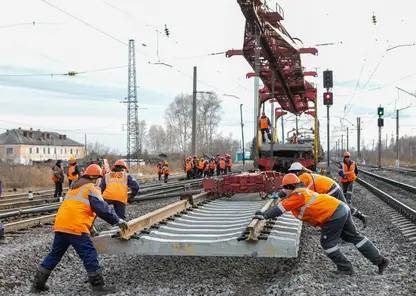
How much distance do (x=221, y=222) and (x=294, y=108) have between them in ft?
38.8

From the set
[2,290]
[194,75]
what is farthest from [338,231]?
[194,75]

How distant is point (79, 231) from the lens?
5238 mm

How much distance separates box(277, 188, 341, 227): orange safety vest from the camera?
18.5ft

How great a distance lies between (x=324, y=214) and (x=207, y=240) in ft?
4.97

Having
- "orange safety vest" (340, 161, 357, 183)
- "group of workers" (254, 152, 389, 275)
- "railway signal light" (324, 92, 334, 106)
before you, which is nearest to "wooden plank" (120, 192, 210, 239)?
"group of workers" (254, 152, 389, 275)

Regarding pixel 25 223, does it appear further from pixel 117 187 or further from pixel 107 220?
pixel 107 220

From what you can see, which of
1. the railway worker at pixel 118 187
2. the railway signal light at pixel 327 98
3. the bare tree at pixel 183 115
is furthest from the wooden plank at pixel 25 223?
the bare tree at pixel 183 115

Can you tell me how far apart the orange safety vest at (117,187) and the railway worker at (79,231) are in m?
2.44

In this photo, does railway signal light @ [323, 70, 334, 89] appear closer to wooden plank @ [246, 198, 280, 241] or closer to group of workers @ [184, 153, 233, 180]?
group of workers @ [184, 153, 233, 180]

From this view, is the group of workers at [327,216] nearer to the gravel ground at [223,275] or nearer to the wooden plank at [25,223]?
the gravel ground at [223,275]

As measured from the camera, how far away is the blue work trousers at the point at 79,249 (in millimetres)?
5260

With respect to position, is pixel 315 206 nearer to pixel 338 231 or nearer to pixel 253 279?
pixel 338 231

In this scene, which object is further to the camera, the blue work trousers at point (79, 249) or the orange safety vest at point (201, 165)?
the orange safety vest at point (201, 165)

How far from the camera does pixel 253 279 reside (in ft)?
18.7
